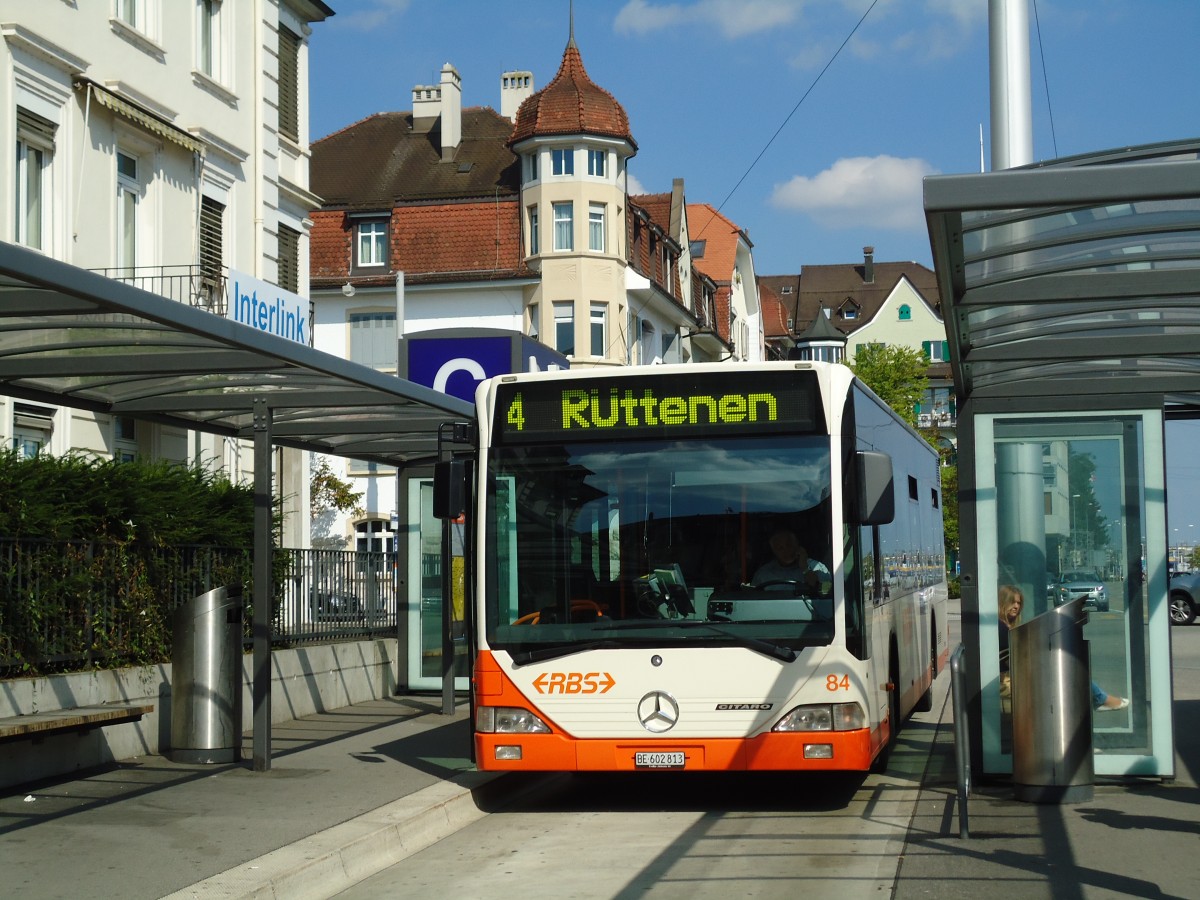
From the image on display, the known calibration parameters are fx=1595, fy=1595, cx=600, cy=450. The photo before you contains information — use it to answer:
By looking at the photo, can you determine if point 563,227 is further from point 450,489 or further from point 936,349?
point 936,349

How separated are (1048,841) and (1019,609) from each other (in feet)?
8.96

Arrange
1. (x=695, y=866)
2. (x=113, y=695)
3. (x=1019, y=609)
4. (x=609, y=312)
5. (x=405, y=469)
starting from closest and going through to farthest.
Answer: (x=695, y=866), (x=1019, y=609), (x=113, y=695), (x=405, y=469), (x=609, y=312)

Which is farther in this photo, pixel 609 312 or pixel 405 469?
pixel 609 312

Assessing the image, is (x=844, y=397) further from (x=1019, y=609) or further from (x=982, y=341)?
(x=1019, y=609)

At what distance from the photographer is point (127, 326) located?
29.6 ft

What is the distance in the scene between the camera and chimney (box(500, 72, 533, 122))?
63406mm

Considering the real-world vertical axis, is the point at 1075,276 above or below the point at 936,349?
below

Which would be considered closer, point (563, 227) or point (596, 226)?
point (563, 227)

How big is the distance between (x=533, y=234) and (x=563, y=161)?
2661 millimetres

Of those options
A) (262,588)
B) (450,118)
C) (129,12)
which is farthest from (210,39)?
(450,118)

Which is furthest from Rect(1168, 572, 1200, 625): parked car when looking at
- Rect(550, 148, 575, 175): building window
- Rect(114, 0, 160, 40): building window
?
Rect(114, 0, 160, 40): building window

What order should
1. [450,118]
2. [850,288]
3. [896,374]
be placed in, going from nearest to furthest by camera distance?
1. [450,118]
2. [896,374]
3. [850,288]

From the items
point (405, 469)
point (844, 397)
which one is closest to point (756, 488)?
point (844, 397)

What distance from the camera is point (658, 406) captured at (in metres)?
10.8
